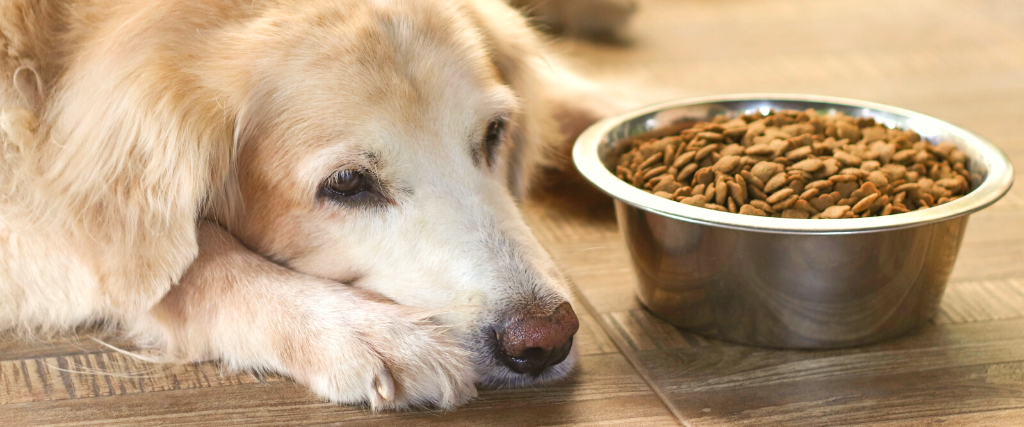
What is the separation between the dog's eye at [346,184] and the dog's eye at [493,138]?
0.92 feet

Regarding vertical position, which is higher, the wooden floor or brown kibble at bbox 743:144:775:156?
brown kibble at bbox 743:144:775:156

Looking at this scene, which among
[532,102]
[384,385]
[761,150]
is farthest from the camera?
[532,102]

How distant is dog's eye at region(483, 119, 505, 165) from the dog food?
0.25 metres

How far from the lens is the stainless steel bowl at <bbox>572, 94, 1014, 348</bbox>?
1467mm

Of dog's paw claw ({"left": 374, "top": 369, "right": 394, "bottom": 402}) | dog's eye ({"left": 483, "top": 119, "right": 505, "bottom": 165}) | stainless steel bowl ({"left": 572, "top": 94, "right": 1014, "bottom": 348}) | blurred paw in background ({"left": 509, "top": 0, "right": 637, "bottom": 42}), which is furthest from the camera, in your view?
blurred paw in background ({"left": 509, "top": 0, "right": 637, "bottom": 42})

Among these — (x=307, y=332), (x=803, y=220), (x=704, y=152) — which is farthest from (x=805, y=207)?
(x=307, y=332)

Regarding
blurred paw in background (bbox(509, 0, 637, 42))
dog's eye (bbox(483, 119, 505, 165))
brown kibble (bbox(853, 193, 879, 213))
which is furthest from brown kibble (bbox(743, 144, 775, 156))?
blurred paw in background (bbox(509, 0, 637, 42))

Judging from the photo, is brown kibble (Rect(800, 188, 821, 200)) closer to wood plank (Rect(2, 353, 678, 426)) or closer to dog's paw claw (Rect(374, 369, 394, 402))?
wood plank (Rect(2, 353, 678, 426))

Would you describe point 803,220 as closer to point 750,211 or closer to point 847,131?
point 750,211

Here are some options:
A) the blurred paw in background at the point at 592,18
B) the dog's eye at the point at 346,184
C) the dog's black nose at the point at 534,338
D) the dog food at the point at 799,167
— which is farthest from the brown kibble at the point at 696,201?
the blurred paw in background at the point at 592,18

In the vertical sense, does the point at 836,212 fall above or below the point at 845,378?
above

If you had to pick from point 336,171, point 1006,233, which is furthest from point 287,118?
point 1006,233

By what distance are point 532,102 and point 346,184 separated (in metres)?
0.62

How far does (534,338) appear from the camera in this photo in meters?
1.37
